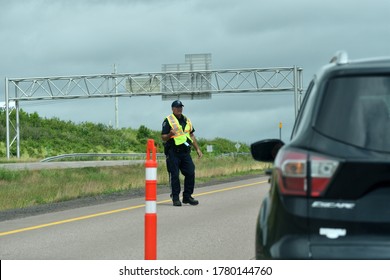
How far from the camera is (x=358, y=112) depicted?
4.13 m

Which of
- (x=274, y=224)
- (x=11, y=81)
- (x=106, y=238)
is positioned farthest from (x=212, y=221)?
(x=11, y=81)

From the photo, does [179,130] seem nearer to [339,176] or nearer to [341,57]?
[341,57]

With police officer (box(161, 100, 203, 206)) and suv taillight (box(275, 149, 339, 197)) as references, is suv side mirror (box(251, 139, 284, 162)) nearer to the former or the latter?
suv taillight (box(275, 149, 339, 197))

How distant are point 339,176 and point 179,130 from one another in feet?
36.6

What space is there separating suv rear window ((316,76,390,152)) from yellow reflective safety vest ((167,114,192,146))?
35.5 ft

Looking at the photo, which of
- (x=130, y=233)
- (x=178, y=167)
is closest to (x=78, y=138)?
(x=178, y=167)

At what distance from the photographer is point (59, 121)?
4016 inches

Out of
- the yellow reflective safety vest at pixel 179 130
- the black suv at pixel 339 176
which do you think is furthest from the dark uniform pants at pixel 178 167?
the black suv at pixel 339 176

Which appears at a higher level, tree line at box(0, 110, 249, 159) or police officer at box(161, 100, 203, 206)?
police officer at box(161, 100, 203, 206)

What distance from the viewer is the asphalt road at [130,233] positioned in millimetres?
9414

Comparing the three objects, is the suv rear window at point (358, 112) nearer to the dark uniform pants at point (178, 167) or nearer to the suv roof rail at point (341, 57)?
the suv roof rail at point (341, 57)

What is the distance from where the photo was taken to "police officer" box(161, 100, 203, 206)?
49.4ft

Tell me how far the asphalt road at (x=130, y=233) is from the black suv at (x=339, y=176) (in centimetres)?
478

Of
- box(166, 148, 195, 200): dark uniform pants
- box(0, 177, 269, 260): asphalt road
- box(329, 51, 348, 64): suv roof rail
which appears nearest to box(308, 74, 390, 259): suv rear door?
box(329, 51, 348, 64): suv roof rail
